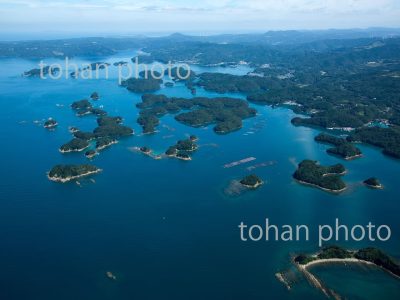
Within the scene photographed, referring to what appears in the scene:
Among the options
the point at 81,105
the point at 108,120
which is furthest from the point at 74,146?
the point at 81,105

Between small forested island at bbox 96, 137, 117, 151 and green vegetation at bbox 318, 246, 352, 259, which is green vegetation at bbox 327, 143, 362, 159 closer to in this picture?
green vegetation at bbox 318, 246, 352, 259

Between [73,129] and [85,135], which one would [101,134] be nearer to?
[85,135]

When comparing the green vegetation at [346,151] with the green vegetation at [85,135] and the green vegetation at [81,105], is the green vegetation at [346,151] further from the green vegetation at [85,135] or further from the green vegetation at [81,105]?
the green vegetation at [81,105]

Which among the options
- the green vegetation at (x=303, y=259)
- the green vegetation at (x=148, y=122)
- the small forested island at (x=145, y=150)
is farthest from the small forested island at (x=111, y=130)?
the green vegetation at (x=303, y=259)

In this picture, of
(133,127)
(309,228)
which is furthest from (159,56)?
(309,228)

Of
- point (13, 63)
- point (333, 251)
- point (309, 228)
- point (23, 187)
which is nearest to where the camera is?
point (333, 251)

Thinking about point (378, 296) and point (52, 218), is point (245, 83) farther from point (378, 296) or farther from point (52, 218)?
point (378, 296)
